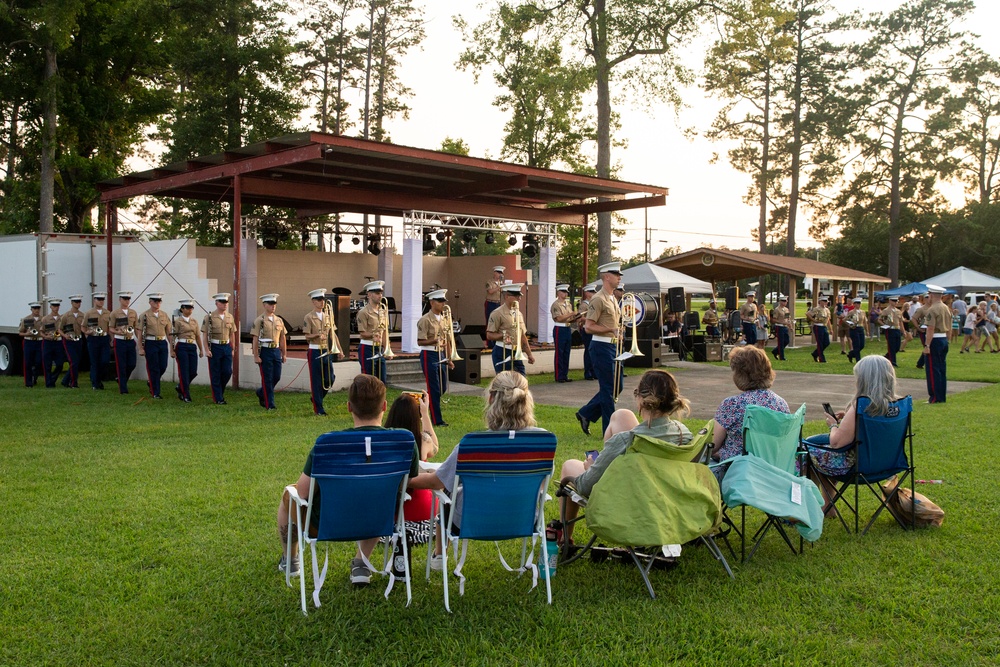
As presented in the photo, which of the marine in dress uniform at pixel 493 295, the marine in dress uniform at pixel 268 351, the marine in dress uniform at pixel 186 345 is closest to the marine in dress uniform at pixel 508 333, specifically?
the marine in dress uniform at pixel 268 351

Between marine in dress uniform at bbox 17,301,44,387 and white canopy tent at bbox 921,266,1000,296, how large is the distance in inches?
1259

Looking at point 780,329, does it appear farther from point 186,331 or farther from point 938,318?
point 186,331

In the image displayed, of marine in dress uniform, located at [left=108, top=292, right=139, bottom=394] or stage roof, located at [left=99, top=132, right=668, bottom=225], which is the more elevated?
stage roof, located at [left=99, top=132, right=668, bottom=225]

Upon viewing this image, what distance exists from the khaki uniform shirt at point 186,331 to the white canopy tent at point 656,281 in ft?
41.8

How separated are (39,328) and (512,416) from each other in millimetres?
14038

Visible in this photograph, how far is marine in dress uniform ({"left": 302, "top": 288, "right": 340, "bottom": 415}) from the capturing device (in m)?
11.6

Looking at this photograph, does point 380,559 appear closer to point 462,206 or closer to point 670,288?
point 462,206

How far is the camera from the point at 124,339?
14664mm

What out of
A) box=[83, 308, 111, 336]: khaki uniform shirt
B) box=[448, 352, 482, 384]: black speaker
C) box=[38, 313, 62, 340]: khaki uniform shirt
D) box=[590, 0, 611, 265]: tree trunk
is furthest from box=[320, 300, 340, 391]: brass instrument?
box=[590, 0, 611, 265]: tree trunk

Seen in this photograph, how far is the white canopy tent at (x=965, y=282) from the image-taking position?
34062mm

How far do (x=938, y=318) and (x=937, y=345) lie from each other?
0.42 m

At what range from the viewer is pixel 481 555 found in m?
5.06

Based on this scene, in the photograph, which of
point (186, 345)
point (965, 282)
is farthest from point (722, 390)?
point (965, 282)

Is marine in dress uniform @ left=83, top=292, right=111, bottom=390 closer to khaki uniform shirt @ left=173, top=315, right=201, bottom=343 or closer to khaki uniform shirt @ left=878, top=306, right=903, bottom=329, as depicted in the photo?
khaki uniform shirt @ left=173, top=315, right=201, bottom=343
